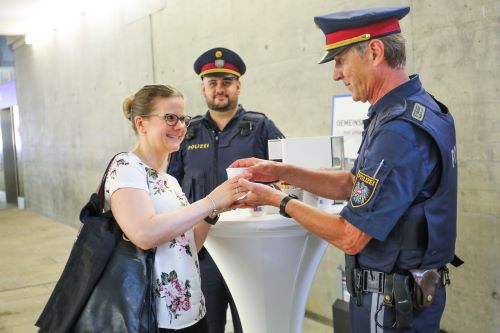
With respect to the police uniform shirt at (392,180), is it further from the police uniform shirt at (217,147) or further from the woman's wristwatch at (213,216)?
the police uniform shirt at (217,147)

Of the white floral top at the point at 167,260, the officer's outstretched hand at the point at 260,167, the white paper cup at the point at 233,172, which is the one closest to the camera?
the white floral top at the point at 167,260

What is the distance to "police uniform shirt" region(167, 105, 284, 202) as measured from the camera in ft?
9.65

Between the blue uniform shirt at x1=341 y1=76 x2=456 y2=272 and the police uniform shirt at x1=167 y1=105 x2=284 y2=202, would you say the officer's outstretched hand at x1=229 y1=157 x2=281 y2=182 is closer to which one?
the blue uniform shirt at x1=341 y1=76 x2=456 y2=272

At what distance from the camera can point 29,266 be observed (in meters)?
6.17

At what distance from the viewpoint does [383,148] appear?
147cm

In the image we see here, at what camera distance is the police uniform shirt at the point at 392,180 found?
57.1 inches

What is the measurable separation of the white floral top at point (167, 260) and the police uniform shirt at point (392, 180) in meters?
0.56

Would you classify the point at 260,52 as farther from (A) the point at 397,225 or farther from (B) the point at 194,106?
(A) the point at 397,225

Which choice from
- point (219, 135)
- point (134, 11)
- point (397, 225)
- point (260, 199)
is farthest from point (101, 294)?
point (134, 11)

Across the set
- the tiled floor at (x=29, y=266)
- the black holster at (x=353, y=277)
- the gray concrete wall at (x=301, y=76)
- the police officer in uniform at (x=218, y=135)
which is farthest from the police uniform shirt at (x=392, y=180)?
the tiled floor at (x=29, y=266)

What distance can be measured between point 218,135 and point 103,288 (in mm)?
1579

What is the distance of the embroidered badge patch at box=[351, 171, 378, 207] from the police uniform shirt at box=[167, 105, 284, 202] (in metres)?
1.46

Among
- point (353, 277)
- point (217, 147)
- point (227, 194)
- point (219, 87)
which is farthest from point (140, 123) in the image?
point (219, 87)

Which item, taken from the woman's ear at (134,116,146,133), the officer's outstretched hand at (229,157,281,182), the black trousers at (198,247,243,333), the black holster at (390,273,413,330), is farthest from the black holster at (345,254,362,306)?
the black trousers at (198,247,243,333)
